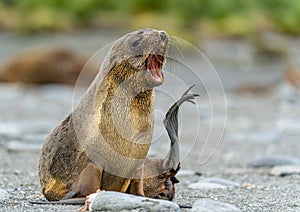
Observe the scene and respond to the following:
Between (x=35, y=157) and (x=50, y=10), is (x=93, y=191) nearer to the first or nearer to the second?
(x=35, y=157)

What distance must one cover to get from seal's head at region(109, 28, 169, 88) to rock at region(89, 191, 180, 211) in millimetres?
597

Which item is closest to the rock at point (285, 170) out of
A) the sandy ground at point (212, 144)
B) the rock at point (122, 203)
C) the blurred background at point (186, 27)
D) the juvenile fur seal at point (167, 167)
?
the sandy ground at point (212, 144)

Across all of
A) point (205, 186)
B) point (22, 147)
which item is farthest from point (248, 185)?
point (22, 147)

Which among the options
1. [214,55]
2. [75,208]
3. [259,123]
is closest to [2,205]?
[75,208]

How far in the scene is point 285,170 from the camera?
240 inches

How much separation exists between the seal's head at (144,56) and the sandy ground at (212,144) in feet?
2.52

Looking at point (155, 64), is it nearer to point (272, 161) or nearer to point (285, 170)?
point (285, 170)

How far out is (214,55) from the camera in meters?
22.6

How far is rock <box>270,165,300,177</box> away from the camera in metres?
6.03

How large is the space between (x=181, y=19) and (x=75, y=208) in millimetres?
23278

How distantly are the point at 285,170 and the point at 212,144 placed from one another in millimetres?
1637

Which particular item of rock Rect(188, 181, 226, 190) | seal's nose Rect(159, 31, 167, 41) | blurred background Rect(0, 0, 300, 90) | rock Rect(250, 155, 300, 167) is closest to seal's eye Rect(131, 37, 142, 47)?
seal's nose Rect(159, 31, 167, 41)

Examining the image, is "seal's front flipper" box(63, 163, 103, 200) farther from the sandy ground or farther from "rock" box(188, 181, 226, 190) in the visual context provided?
"rock" box(188, 181, 226, 190)

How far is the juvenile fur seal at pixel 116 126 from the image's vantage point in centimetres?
413
